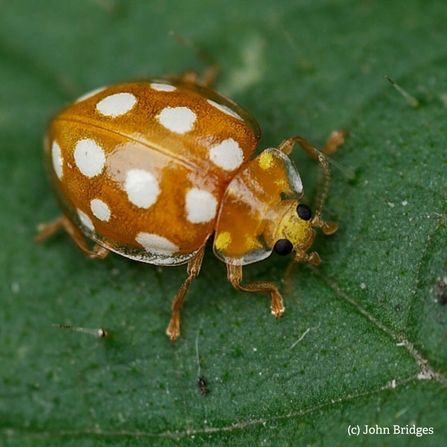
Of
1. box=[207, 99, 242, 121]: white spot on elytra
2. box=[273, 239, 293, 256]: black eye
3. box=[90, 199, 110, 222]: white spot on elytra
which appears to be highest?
box=[207, 99, 242, 121]: white spot on elytra

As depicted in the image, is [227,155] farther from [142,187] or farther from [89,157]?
[89,157]

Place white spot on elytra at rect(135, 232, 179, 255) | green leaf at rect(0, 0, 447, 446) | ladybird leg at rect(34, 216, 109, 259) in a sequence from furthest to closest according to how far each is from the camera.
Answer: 1. ladybird leg at rect(34, 216, 109, 259)
2. white spot on elytra at rect(135, 232, 179, 255)
3. green leaf at rect(0, 0, 447, 446)

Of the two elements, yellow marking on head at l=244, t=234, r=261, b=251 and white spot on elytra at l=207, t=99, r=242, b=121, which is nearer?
yellow marking on head at l=244, t=234, r=261, b=251

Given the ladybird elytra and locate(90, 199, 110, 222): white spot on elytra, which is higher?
the ladybird elytra

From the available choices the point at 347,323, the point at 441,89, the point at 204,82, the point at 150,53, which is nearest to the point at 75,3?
the point at 150,53

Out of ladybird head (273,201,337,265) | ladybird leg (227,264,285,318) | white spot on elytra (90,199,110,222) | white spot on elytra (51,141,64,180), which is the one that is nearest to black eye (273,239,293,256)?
ladybird head (273,201,337,265)

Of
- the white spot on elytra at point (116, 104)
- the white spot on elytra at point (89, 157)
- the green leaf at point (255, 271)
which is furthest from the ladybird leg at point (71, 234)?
the white spot on elytra at point (116, 104)

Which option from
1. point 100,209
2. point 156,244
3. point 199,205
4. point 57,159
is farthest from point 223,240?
point 57,159

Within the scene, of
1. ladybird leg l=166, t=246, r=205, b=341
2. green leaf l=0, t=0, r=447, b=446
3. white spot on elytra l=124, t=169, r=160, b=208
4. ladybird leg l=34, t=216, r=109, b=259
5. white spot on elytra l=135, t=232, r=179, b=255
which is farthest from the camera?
ladybird leg l=34, t=216, r=109, b=259

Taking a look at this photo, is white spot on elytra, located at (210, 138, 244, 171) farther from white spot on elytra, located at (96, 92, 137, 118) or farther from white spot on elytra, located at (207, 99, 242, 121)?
white spot on elytra, located at (96, 92, 137, 118)
